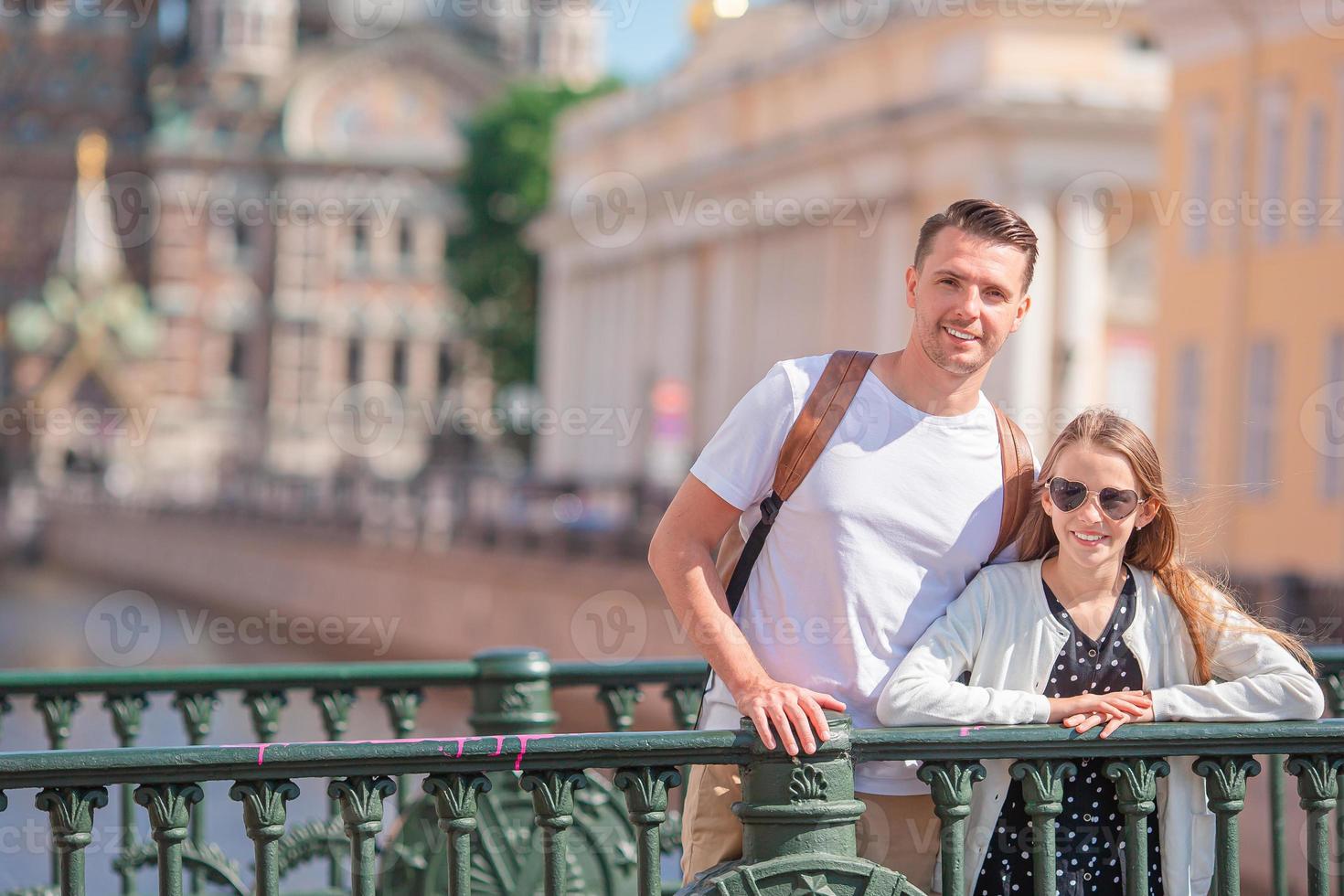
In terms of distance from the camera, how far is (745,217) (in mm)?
46844

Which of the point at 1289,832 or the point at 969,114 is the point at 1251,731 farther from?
the point at 969,114

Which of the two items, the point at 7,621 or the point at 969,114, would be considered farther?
the point at 7,621

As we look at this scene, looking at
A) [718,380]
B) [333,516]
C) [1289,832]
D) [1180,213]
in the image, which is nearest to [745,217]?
[718,380]

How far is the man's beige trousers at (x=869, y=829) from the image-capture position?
4.68m

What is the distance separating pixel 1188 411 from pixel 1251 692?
2383cm

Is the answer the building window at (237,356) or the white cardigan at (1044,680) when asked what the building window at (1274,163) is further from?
the building window at (237,356)

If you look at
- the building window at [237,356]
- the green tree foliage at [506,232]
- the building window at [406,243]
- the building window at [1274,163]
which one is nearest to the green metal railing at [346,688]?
the building window at [1274,163]

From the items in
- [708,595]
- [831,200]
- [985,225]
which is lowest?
[708,595]

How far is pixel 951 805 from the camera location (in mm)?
4512

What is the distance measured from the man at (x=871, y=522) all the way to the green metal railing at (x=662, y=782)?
203mm

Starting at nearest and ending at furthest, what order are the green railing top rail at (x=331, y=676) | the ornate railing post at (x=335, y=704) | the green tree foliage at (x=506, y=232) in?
the green railing top rail at (x=331, y=676)
the ornate railing post at (x=335, y=704)
the green tree foliage at (x=506, y=232)

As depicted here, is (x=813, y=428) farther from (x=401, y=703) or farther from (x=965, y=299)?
(x=401, y=703)

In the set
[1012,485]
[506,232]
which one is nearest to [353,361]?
[506,232]

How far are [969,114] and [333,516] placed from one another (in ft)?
45.3
